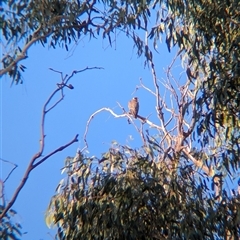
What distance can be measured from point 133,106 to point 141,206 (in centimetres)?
213

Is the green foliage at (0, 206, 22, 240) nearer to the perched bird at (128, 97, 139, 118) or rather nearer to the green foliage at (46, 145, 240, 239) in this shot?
the green foliage at (46, 145, 240, 239)

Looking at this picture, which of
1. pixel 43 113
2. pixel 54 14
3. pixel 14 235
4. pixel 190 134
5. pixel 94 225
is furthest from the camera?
pixel 190 134

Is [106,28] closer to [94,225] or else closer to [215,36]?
[215,36]

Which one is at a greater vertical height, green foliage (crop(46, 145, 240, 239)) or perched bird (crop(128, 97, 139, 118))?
perched bird (crop(128, 97, 139, 118))

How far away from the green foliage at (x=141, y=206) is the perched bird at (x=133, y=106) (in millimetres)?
1604

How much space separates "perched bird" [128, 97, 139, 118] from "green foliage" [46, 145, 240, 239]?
1604 millimetres

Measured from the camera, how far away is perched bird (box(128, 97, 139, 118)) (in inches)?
262

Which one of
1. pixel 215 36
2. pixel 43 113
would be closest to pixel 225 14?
pixel 215 36

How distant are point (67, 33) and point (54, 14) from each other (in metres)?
0.22

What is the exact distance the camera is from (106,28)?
541cm

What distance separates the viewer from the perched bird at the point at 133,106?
21.8 ft

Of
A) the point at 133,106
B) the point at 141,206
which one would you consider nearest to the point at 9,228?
the point at 141,206

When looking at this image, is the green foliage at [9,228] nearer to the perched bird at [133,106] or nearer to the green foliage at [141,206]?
the green foliage at [141,206]

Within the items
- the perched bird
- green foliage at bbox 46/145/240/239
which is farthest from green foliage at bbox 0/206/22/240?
the perched bird
